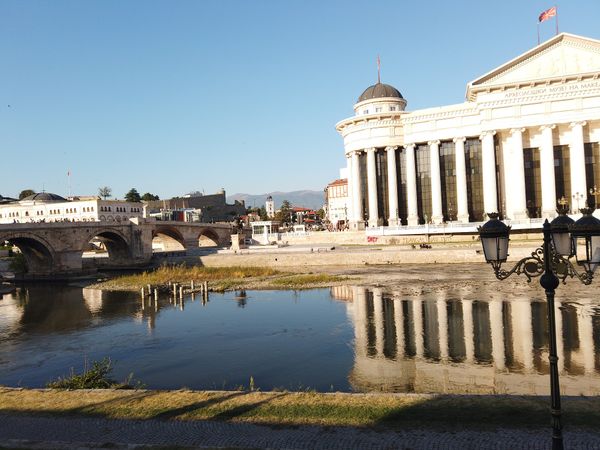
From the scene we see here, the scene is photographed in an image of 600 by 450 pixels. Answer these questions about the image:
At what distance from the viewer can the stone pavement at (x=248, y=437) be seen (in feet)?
34.9

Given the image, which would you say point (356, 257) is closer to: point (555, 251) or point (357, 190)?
point (357, 190)

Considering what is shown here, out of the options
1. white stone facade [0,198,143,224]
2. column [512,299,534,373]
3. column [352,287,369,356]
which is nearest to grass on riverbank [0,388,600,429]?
column [512,299,534,373]

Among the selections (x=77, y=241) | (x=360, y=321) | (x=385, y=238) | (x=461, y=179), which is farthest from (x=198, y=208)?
(x=360, y=321)

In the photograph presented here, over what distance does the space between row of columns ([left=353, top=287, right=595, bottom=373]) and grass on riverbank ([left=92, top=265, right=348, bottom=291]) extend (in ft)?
44.8

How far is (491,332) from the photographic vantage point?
2623cm

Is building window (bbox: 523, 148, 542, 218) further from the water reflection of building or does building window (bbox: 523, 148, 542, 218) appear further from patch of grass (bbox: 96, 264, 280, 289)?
the water reflection of building

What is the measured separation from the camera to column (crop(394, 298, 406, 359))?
23.7m

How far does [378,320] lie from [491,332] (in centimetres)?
699

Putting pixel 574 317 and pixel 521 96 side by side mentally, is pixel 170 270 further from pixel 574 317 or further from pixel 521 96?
pixel 521 96

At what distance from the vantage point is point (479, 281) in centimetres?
4400

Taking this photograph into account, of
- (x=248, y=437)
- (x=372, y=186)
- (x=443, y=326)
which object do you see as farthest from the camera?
(x=372, y=186)

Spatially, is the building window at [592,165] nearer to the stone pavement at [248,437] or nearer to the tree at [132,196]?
the stone pavement at [248,437]

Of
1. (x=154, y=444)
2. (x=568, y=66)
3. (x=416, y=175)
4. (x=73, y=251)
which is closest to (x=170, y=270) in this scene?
(x=73, y=251)

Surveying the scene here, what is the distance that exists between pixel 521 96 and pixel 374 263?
32188 millimetres
